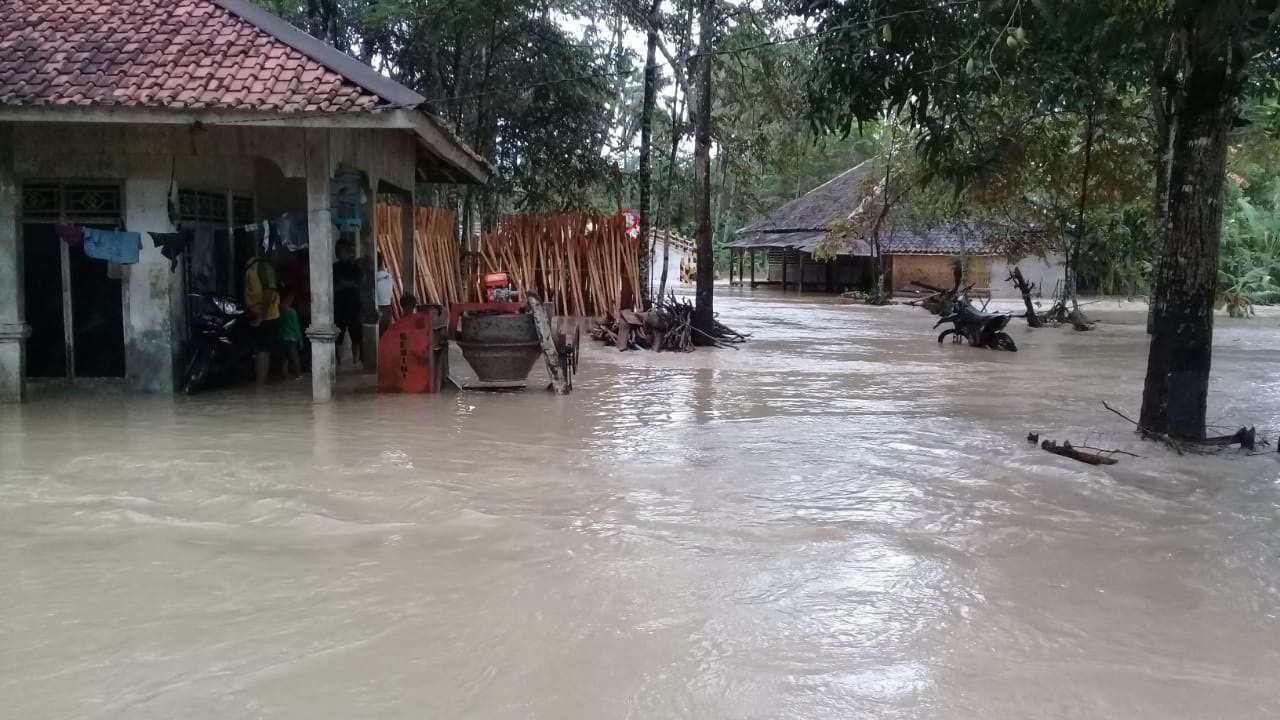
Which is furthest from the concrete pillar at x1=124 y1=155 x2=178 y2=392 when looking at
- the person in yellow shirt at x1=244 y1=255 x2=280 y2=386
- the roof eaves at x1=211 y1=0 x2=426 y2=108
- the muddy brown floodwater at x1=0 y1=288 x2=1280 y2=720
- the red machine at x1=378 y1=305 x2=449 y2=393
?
the red machine at x1=378 y1=305 x2=449 y2=393

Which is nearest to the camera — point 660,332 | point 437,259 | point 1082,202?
point 660,332

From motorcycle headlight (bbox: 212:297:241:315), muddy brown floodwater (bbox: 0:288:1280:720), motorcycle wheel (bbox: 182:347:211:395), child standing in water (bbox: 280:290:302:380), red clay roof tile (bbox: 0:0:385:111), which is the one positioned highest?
red clay roof tile (bbox: 0:0:385:111)

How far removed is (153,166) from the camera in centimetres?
947

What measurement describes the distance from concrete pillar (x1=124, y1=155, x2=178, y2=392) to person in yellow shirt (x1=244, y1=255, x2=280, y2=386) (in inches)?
30.5

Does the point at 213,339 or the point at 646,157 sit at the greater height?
the point at 646,157

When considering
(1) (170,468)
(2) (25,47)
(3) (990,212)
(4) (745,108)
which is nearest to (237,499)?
(1) (170,468)

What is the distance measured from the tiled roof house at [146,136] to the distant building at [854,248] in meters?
20.9

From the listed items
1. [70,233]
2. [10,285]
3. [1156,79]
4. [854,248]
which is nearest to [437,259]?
[70,233]

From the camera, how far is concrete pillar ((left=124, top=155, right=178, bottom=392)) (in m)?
9.48

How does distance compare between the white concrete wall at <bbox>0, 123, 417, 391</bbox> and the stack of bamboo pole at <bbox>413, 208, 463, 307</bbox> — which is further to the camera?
the stack of bamboo pole at <bbox>413, 208, 463, 307</bbox>

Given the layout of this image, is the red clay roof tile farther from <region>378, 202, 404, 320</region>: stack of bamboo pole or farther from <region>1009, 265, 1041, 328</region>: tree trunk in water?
<region>1009, 265, 1041, 328</region>: tree trunk in water

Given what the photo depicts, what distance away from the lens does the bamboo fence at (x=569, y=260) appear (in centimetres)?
1764

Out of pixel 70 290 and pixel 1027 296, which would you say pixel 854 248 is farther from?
pixel 70 290

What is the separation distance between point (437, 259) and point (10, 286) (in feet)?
28.0
